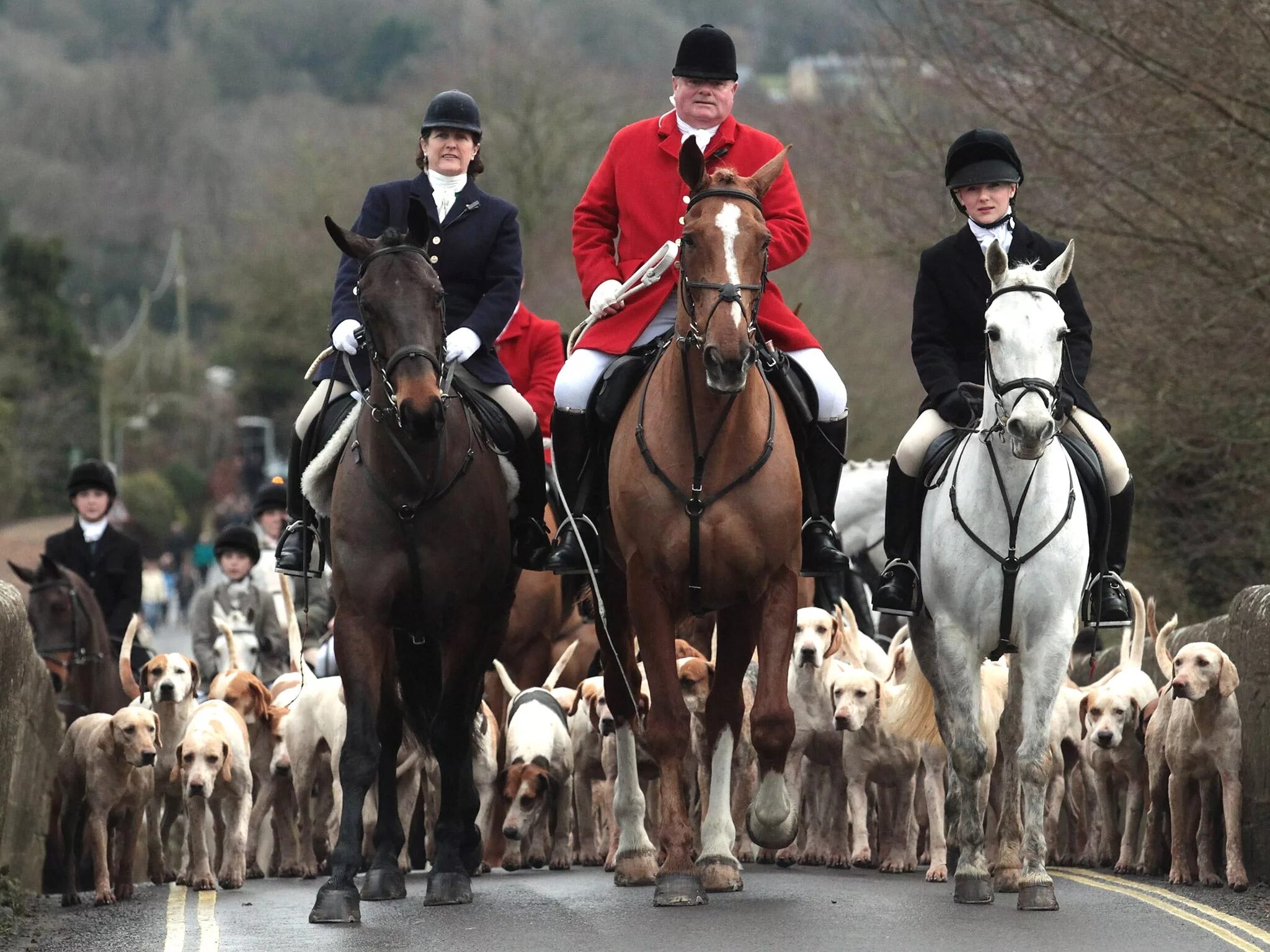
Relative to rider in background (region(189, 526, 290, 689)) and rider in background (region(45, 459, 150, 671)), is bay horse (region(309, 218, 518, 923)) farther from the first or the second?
rider in background (region(189, 526, 290, 689))

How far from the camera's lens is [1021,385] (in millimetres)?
9281

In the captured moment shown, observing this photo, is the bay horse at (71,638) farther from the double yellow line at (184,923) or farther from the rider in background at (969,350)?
the rider in background at (969,350)

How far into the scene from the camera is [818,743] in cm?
1301

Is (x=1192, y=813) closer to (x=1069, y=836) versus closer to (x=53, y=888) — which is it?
(x=1069, y=836)

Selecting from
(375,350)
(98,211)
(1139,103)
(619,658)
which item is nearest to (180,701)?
(619,658)

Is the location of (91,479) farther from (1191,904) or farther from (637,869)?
(1191,904)

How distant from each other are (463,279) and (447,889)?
2922 millimetres

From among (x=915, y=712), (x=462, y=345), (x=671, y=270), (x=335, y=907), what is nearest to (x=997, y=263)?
(x=671, y=270)

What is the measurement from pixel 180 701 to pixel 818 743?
12.0 feet

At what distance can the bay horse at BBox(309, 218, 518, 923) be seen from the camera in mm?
9602

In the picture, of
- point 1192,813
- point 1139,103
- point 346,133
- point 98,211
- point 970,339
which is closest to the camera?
point 970,339

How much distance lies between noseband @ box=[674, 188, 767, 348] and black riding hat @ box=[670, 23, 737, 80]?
129 cm

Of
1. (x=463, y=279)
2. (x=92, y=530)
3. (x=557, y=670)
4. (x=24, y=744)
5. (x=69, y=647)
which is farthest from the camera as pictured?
(x=92, y=530)

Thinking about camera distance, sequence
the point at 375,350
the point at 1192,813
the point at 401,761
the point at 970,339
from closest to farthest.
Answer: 1. the point at 375,350
2. the point at 970,339
3. the point at 1192,813
4. the point at 401,761
